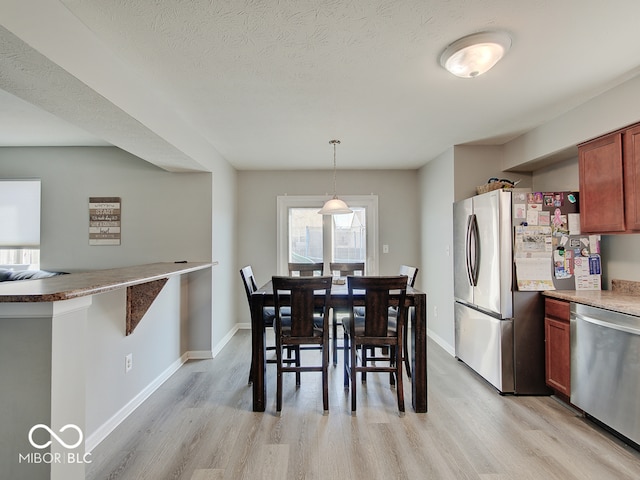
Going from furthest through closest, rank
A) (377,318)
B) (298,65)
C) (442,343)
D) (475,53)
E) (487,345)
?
1. (442,343)
2. (487,345)
3. (377,318)
4. (298,65)
5. (475,53)

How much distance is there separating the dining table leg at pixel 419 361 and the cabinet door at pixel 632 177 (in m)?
1.51

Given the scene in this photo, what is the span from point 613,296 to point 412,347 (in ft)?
5.11

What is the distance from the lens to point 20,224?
12.3 ft

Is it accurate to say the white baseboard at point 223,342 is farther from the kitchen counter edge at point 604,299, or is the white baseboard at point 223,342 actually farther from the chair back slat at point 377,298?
the kitchen counter edge at point 604,299

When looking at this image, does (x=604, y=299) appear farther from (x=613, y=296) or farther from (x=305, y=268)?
(x=305, y=268)

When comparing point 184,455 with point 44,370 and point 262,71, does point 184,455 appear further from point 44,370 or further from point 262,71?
point 262,71

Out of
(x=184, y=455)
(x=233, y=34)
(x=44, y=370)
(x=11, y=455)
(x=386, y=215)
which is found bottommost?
(x=184, y=455)

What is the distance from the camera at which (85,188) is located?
3660 millimetres

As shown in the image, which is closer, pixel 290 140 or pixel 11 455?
pixel 11 455

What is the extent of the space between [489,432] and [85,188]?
4.46 m

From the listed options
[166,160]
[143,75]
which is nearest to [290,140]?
[166,160]

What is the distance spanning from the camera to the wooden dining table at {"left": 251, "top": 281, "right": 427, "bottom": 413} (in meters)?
2.52

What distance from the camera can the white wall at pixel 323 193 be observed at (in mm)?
4973

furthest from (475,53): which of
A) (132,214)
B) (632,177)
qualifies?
(132,214)
